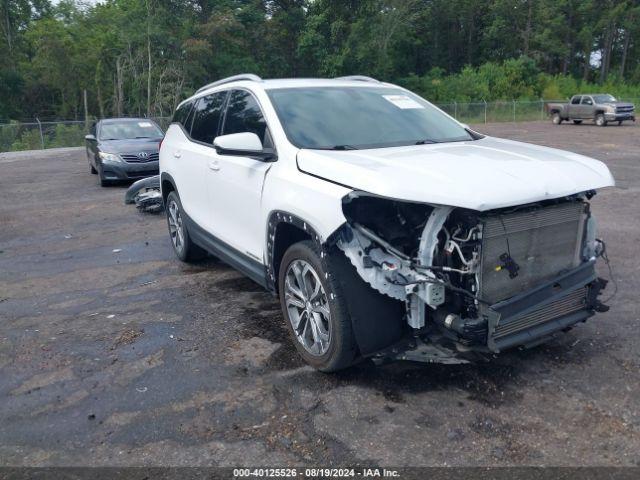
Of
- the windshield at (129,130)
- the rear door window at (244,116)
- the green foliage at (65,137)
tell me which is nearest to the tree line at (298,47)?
the green foliage at (65,137)

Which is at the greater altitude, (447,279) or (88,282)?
(447,279)

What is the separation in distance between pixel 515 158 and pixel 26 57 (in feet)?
221

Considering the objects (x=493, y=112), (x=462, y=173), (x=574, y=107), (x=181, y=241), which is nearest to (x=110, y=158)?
(x=181, y=241)

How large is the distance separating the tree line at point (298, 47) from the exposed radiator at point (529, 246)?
131 feet

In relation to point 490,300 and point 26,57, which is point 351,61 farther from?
point 490,300

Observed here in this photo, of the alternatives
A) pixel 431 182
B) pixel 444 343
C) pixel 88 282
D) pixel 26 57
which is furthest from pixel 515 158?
pixel 26 57

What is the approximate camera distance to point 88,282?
21.5 feet

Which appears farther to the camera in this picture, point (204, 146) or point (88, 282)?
point (88, 282)

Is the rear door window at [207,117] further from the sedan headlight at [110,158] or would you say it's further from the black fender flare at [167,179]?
the sedan headlight at [110,158]

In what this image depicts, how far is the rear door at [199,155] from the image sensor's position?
5770 millimetres

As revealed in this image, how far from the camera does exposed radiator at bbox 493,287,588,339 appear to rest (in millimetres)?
3559

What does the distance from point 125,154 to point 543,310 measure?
38.5 feet

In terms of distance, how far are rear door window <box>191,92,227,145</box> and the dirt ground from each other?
147 centimetres

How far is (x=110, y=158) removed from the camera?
13719 mm
